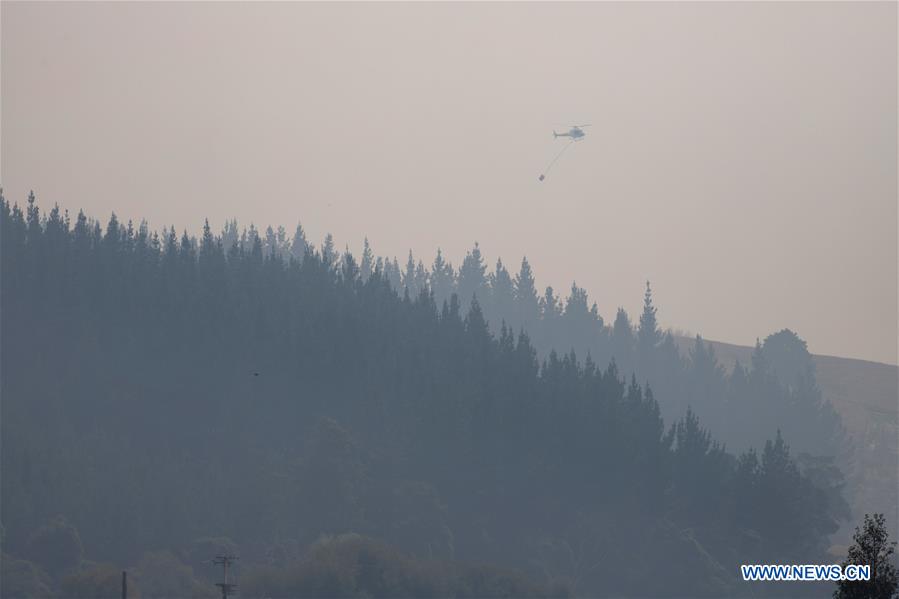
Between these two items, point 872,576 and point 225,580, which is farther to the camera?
point 225,580

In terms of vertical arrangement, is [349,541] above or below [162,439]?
below

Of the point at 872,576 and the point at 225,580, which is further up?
the point at 225,580

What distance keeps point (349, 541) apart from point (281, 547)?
11.1m

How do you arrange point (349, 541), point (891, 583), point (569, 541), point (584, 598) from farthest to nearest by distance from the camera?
point (569, 541)
point (584, 598)
point (349, 541)
point (891, 583)

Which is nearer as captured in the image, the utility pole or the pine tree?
the pine tree

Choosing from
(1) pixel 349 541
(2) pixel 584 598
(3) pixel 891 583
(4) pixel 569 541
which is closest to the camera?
(3) pixel 891 583

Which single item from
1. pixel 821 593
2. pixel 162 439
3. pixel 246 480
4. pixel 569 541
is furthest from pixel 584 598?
pixel 162 439

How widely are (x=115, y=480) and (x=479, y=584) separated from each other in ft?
146

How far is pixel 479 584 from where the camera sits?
170 meters

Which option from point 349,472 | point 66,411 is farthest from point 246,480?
point 66,411

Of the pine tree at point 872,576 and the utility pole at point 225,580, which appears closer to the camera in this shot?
the pine tree at point 872,576

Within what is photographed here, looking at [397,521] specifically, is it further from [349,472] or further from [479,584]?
[479,584]

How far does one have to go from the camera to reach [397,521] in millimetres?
187125

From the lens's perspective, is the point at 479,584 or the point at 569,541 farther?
the point at 569,541
